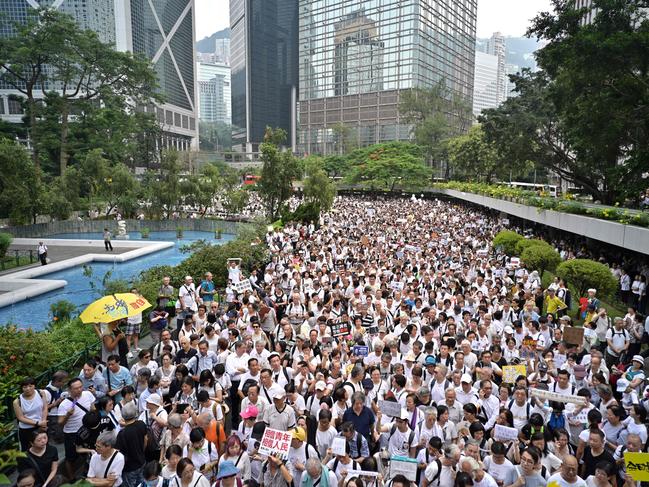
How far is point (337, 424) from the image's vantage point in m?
4.93

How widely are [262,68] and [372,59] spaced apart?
4957 centimetres

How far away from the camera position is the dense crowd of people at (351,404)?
4148mm

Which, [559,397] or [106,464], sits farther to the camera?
[559,397]

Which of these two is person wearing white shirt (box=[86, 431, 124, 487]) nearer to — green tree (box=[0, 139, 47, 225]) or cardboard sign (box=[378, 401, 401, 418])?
cardboard sign (box=[378, 401, 401, 418])

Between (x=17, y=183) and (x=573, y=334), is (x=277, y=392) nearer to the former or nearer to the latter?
(x=573, y=334)

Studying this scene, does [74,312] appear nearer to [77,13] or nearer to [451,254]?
[451,254]

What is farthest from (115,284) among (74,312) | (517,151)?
(517,151)

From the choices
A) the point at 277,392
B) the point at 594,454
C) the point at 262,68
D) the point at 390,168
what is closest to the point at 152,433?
the point at 277,392

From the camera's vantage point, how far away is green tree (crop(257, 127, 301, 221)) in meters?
26.2

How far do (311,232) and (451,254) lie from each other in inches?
365

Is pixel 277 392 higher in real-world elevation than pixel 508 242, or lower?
lower

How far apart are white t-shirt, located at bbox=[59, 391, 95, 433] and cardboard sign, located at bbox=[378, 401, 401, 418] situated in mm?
3192

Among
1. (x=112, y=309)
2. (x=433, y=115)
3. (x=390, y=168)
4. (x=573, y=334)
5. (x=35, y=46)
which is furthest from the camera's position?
(x=433, y=115)

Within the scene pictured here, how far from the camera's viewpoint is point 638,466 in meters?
3.87
